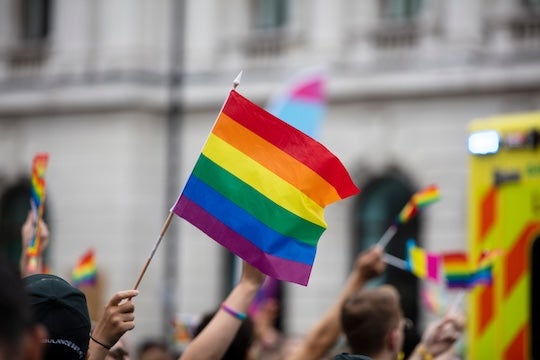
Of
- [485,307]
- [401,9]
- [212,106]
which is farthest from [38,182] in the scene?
[212,106]

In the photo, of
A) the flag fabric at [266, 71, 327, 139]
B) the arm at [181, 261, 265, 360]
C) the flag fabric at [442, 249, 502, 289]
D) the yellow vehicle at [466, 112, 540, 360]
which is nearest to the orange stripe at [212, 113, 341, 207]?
the arm at [181, 261, 265, 360]

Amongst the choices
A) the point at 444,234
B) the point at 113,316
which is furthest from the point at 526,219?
the point at 444,234

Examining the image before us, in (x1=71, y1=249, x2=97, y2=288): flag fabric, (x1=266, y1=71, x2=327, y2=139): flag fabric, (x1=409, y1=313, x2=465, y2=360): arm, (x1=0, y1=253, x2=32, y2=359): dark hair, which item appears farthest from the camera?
(x1=266, y1=71, x2=327, y2=139): flag fabric

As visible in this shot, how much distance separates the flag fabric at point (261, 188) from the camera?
15.0 ft

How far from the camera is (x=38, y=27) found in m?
25.6

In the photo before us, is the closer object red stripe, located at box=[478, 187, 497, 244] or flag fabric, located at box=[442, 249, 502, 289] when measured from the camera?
flag fabric, located at box=[442, 249, 502, 289]

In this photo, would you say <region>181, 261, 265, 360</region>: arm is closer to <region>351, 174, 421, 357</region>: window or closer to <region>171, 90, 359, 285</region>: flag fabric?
<region>171, 90, 359, 285</region>: flag fabric

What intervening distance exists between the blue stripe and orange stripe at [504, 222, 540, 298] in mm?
2165

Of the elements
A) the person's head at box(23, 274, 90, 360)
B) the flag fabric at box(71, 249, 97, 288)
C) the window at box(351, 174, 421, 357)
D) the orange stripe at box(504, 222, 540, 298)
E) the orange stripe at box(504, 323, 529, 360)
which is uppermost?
the person's head at box(23, 274, 90, 360)

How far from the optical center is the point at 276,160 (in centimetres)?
471

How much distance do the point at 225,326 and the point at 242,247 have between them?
29cm

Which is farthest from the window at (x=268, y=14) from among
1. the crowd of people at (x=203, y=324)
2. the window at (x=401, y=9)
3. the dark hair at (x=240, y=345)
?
the dark hair at (x=240, y=345)

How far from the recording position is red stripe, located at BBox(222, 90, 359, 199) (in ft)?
15.1

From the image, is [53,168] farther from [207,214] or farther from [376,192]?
[207,214]
